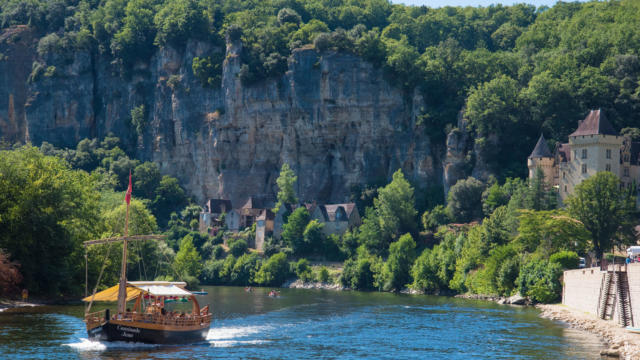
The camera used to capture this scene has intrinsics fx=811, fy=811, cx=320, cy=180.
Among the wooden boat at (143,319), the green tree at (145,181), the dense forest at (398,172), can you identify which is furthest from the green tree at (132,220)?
the green tree at (145,181)

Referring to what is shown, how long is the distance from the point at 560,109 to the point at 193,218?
231 ft

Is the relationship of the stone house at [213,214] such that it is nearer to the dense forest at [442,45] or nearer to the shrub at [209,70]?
the dense forest at [442,45]

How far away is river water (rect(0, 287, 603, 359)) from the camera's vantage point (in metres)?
47.3

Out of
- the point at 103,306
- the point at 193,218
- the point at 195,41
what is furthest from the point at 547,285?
the point at 195,41

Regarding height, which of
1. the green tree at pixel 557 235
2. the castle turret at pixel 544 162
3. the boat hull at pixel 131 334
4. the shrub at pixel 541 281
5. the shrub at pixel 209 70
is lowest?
the boat hull at pixel 131 334

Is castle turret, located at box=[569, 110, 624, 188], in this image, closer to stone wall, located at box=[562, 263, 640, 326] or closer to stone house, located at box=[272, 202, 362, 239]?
stone wall, located at box=[562, 263, 640, 326]

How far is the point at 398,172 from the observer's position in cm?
12588

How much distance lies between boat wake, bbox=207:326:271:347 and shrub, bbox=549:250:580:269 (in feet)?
98.5

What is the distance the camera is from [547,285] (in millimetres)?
76062

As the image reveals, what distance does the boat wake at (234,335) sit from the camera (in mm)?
52844

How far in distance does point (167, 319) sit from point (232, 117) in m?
103

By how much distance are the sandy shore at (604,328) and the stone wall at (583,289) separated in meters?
0.60

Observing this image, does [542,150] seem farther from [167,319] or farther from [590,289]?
[167,319]

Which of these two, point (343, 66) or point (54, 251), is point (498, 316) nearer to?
point (54, 251)
